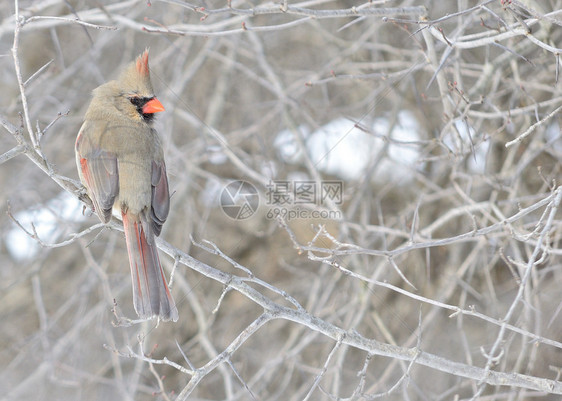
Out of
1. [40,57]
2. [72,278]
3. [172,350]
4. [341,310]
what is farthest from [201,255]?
[40,57]

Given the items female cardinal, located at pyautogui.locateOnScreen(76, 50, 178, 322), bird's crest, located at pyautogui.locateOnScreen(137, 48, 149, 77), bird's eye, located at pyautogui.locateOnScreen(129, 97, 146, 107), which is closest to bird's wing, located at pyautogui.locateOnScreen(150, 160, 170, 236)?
female cardinal, located at pyautogui.locateOnScreen(76, 50, 178, 322)

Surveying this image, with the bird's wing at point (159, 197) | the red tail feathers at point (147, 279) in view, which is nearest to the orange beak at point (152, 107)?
the bird's wing at point (159, 197)

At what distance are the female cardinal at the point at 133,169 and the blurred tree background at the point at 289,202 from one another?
0.19 metres

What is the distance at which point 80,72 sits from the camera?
200 inches

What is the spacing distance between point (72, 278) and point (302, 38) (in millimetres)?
2907

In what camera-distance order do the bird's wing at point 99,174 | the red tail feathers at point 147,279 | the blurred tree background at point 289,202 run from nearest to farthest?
the red tail feathers at point 147,279 < the bird's wing at point 99,174 < the blurred tree background at point 289,202

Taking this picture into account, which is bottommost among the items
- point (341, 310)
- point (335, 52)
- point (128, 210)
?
point (341, 310)

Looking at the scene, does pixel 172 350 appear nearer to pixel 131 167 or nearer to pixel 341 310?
pixel 341 310

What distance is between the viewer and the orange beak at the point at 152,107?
11.3 ft

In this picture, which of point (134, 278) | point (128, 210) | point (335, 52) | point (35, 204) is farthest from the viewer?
point (335, 52)

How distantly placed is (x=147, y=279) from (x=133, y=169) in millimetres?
713

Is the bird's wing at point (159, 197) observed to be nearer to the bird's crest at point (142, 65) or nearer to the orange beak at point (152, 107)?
the orange beak at point (152, 107)

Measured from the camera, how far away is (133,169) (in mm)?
3379

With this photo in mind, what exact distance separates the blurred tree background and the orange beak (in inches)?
18.7
